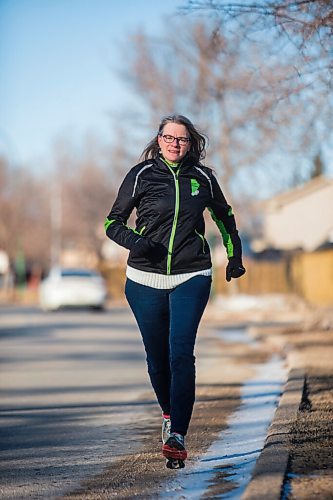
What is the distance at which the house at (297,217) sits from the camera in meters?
48.0

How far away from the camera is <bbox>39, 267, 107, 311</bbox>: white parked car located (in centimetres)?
3009

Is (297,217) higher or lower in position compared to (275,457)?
higher

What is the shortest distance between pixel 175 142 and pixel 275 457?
77.0 inches

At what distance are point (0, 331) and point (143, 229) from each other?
1548 centimetres

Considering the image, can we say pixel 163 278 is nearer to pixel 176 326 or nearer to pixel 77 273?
pixel 176 326

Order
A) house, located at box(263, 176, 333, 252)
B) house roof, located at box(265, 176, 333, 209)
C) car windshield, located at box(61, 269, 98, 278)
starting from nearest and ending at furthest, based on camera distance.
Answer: car windshield, located at box(61, 269, 98, 278)
house roof, located at box(265, 176, 333, 209)
house, located at box(263, 176, 333, 252)

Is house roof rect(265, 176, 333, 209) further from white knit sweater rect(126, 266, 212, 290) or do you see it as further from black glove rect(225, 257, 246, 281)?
white knit sweater rect(126, 266, 212, 290)

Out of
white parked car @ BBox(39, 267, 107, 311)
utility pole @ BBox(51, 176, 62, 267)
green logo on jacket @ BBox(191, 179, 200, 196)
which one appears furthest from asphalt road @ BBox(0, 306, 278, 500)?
utility pole @ BBox(51, 176, 62, 267)

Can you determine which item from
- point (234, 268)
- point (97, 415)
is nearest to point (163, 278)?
point (234, 268)

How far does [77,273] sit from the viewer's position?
103 feet

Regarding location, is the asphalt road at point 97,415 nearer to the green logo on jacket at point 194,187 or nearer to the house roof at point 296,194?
the green logo on jacket at point 194,187

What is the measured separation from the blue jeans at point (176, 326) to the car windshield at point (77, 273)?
24918 mm

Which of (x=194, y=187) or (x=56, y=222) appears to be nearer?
(x=194, y=187)

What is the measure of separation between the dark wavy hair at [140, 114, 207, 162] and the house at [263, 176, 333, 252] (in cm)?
3968
